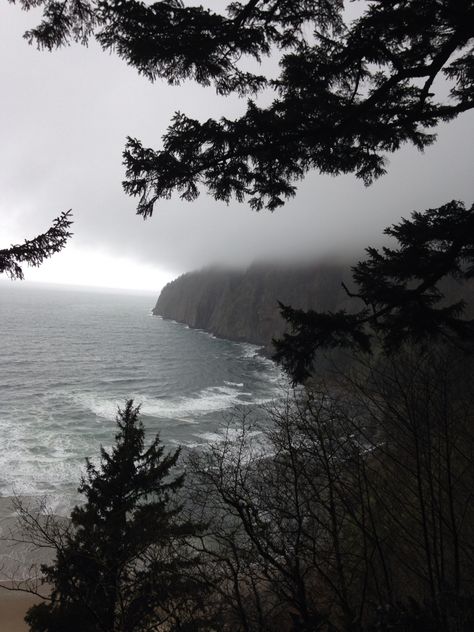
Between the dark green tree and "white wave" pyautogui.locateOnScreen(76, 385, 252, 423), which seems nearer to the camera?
the dark green tree

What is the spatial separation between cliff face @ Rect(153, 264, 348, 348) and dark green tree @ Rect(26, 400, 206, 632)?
57.2m

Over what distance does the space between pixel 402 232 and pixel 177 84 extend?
11.0ft

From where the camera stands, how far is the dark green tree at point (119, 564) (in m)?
6.31

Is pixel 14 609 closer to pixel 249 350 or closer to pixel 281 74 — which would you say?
pixel 281 74

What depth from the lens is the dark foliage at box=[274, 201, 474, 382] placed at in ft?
12.9

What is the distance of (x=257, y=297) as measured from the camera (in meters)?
88.7

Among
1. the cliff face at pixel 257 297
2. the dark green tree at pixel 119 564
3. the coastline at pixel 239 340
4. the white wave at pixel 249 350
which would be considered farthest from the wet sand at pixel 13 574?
the cliff face at pixel 257 297

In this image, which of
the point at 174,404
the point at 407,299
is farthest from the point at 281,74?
the point at 174,404

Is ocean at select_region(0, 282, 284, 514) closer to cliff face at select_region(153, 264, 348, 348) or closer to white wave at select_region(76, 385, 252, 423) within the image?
white wave at select_region(76, 385, 252, 423)

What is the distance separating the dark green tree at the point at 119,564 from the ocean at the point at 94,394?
10674 mm

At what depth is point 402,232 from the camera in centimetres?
437

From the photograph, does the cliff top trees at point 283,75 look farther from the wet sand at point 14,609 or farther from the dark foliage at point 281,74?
the wet sand at point 14,609

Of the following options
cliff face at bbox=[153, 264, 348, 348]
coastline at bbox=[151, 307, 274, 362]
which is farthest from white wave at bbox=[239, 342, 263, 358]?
cliff face at bbox=[153, 264, 348, 348]

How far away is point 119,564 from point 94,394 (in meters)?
35.3
